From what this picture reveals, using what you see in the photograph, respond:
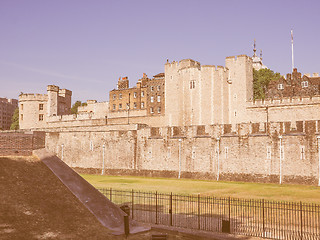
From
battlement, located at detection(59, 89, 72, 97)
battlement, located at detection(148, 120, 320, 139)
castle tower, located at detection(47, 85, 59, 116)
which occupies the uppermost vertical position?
battlement, located at detection(59, 89, 72, 97)

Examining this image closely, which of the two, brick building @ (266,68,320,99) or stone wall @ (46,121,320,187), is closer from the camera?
stone wall @ (46,121,320,187)

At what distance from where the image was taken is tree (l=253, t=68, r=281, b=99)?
68.0 meters

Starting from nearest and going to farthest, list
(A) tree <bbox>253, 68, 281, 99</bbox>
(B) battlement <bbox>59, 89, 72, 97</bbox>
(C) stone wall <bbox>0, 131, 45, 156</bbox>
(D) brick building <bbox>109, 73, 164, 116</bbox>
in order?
(C) stone wall <bbox>0, 131, 45, 156</bbox>
(D) brick building <bbox>109, 73, 164, 116</bbox>
(A) tree <bbox>253, 68, 281, 99</bbox>
(B) battlement <bbox>59, 89, 72, 97</bbox>

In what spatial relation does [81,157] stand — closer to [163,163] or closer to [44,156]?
[163,163]

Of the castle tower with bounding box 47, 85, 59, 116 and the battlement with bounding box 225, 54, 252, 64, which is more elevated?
the battlement with bounding box 225, 54, 252, 64

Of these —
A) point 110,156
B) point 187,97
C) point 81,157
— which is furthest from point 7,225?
point 187,97

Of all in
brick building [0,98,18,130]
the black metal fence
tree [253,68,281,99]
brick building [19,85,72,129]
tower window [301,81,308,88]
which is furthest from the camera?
brick building [0,98,18,130]

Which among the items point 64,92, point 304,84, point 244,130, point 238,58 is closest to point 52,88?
point 64,92

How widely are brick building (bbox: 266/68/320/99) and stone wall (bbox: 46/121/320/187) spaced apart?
2780cm

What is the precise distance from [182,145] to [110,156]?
448 inches

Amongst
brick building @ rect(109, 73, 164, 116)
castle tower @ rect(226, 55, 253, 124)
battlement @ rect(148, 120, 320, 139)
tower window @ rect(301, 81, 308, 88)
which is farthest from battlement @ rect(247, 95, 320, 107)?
brick building @ rect(109, 73, 164, 116)

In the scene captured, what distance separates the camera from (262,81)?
70.8 metres

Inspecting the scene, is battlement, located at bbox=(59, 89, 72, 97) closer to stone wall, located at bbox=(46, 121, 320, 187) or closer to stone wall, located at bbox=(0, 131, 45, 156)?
stone wall, located at bbox=(46, 121, 320, 187)

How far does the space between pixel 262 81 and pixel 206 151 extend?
3883 cm
